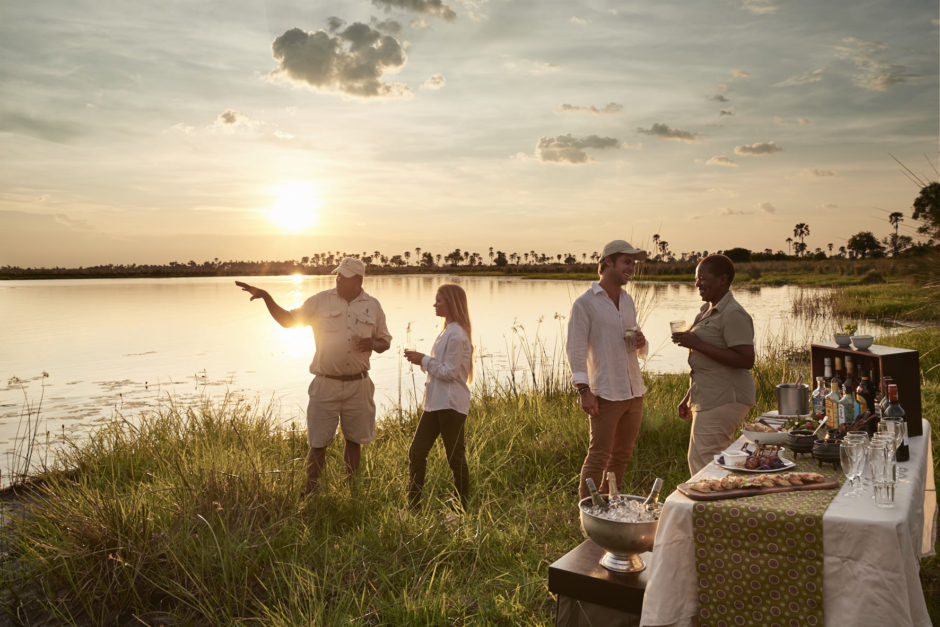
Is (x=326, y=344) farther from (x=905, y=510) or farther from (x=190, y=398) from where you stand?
(x=190, y=398)

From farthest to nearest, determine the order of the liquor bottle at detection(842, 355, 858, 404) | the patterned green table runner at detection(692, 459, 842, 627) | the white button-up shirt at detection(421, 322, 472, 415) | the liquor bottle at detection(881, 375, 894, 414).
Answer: the white button-up shirt at detection(421, 322, 472, 415) < the liquor bottle at detection(842, 355, 858, 404) < the liquor bottle at detection(881, 375, 894, 414) < the patterned green table runner at detection(692, 459, 842, 627)

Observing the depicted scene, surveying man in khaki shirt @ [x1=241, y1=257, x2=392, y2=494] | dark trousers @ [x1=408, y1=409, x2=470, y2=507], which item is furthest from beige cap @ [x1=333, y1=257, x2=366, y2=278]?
dark trousers @ [x1=408, y1=409, x2=470, y2=507]

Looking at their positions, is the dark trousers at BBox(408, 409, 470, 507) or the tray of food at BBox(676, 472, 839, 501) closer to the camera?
the tray of food at BBox(676, 472, 839, 501)

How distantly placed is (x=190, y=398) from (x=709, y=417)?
1124cm

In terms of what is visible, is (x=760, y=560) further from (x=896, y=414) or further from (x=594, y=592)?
(x=896, y=414)

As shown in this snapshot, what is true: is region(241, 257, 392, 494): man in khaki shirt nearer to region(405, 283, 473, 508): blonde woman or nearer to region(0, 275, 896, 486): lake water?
region(405, 283, 473, 508): blonde woman

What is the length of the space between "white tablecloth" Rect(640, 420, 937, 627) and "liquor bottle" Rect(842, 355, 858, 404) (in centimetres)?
109

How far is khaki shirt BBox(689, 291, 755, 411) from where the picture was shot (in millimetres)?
4043

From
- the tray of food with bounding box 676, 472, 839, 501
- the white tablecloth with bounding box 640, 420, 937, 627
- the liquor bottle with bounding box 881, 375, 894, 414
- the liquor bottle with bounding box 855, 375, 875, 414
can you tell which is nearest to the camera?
the white tablecloth with bounding box 640, 420, 937, 627

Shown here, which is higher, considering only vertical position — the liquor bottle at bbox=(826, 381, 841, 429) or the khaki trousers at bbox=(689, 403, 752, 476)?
the liquor bottle at bbox=(826, 381, 841, 429)

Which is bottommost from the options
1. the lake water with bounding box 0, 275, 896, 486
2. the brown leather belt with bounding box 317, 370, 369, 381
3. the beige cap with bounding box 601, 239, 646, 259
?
the lake water with bounding box 0, 275, 896, 486

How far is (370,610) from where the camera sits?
3730mm

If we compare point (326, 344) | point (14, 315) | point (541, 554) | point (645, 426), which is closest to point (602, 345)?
point (541, 554)

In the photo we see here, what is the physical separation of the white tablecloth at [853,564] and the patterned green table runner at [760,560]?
1.7 inches
